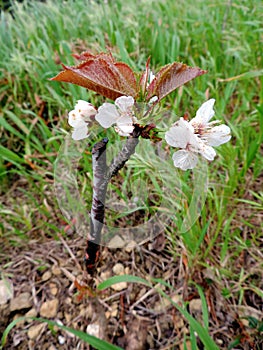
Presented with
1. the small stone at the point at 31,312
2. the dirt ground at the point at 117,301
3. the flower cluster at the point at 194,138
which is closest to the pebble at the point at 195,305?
the dirt ground at the point at 117,301

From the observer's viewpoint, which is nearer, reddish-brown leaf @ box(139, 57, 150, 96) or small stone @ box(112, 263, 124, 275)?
Answer: reddish-brown leaf @ box(139, 57, 150, 96)

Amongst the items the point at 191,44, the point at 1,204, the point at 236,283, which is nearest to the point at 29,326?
the point at 1,204

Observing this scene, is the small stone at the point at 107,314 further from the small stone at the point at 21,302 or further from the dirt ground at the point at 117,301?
the small stone at the point at 21,302

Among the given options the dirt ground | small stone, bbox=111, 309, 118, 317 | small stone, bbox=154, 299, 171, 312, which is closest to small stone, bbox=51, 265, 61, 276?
the dirt ground

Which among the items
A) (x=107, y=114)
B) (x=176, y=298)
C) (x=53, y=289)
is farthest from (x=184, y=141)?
(x=53, y=289)

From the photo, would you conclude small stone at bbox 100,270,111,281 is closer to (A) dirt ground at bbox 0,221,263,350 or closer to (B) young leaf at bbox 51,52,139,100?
(A) dirt ground at bbox 0,221,263,350
